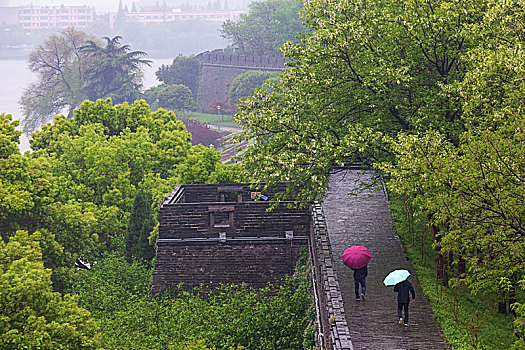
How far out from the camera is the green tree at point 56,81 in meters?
93.9

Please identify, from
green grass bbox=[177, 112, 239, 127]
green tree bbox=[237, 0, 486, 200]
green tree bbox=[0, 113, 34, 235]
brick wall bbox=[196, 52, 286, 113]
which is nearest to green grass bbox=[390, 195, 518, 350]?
green tree bbox=[237, 0, 486, 200]

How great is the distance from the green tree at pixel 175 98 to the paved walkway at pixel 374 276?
215 ft

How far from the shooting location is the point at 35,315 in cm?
1953

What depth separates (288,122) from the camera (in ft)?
77.3

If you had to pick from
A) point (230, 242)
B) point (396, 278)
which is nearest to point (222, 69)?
point (230, 242)

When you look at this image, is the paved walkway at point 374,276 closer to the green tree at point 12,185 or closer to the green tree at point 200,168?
the green tree at point 200,168

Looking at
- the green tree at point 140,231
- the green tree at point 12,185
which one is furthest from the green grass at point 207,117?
the green tree at point 12,185

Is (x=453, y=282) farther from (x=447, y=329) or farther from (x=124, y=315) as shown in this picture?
(x=124, y=315)

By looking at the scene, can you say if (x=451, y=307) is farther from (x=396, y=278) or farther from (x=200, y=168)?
(x=200, y=168)

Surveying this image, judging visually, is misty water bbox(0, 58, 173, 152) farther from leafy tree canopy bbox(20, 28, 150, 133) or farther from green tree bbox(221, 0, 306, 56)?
green tree bbox(221, 0, 306, 56)

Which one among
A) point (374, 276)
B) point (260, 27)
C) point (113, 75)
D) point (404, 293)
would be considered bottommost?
point (374, 276)

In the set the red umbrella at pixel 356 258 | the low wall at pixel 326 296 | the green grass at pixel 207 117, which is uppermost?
the red umbrella at pixel 356 258

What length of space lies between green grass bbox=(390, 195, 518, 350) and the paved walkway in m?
0.27

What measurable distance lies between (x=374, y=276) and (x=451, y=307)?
313 cm
